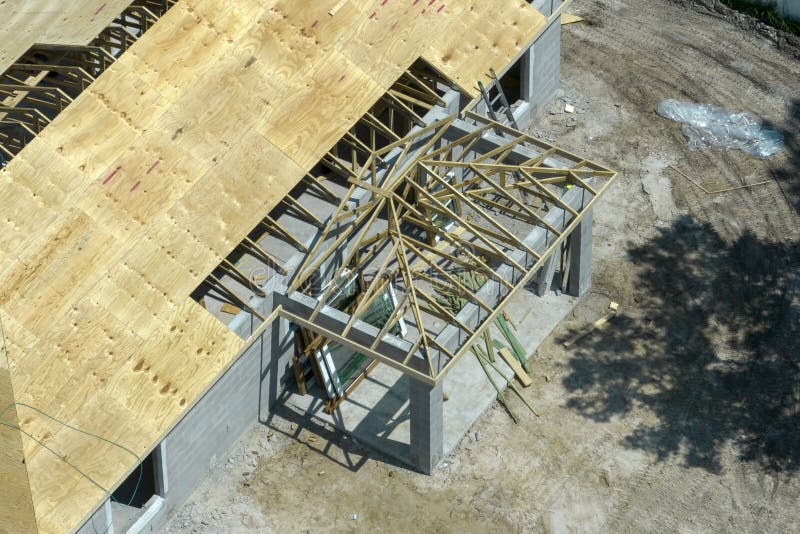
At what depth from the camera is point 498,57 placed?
1224 inches

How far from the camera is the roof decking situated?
24.7m

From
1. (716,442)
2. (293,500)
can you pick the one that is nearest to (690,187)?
(716,442)

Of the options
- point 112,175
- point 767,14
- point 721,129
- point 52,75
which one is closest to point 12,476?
point 112,175

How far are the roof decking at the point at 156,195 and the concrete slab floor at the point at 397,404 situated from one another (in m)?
3.83

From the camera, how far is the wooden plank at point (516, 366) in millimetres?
29281

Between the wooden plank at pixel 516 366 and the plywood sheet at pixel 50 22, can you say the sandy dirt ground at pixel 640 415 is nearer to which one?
the wooden plank at pixel 516 366

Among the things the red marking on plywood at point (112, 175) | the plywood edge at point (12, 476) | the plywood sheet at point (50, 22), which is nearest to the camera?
the plywood edge at point (12, 476)

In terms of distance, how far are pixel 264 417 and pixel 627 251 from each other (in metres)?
9.62

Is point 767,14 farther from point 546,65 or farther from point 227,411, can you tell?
point 227,411

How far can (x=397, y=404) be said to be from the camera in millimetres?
29047

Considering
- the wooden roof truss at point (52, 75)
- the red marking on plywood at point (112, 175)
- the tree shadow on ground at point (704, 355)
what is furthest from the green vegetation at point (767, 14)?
the red marking on plywood at point (112, 175)

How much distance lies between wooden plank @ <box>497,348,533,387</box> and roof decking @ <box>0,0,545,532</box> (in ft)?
19.6

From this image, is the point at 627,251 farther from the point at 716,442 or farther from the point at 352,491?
the point at 352,491

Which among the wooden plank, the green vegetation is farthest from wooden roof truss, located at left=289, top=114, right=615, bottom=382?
the green vegetation
